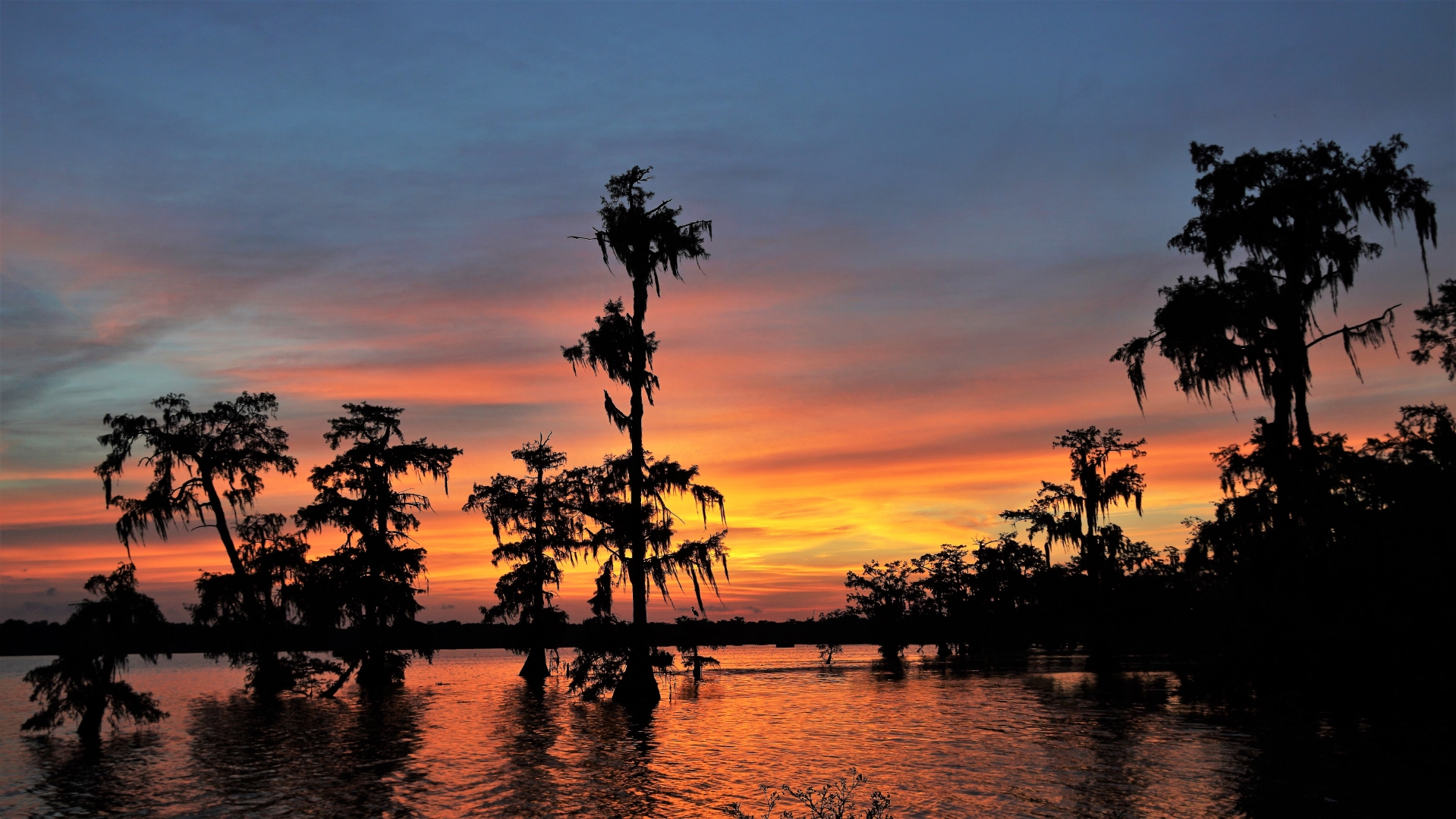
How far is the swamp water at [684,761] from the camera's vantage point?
57.3 feet

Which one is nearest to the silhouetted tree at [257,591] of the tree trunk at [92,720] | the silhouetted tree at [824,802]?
the tree trunk at [92,720]

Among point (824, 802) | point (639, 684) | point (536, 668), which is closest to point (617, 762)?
point (824, 802)

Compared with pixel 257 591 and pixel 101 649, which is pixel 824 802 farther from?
pixel 257 591

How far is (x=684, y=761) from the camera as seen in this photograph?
23047 millimetres

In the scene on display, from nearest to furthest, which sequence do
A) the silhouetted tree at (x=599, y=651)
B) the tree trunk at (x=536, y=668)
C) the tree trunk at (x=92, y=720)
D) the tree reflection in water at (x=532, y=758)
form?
the tree reflection in water at (x=532, y=758)
the tree trunk at (x=92, y=720)
the silhouetted tree at (x=599, y=651)
the tree trunk at (x=536, y=668)

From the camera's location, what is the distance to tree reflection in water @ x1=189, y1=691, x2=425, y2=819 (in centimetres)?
1884

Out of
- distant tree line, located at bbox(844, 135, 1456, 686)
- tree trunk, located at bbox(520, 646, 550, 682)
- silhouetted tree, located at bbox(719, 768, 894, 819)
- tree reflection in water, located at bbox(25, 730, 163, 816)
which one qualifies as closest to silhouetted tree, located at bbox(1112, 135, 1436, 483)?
distant tree line, located at bbox(844, 135, 1456, 686)

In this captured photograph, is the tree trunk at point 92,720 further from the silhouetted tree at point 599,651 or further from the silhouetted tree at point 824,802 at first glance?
the silhouetted tree at point 824,802

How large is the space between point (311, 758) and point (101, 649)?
10.1m

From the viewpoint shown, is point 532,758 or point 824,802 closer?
point 824,802

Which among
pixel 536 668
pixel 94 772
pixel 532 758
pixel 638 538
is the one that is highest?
pixel 638 538

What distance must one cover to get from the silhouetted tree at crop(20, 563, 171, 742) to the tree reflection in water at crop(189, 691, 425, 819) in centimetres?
346

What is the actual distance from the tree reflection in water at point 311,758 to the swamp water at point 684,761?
12cm

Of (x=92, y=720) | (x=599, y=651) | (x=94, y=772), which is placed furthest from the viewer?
(x=599, y=651)
